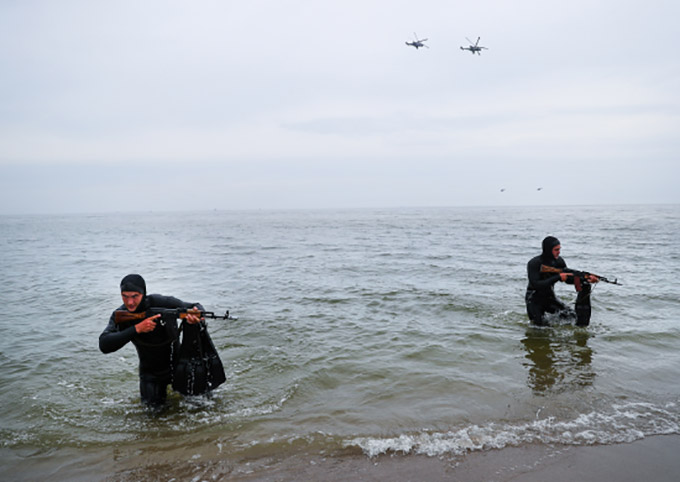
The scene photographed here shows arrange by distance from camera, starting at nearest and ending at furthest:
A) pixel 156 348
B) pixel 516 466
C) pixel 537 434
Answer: pixel 516 466 → pixel 537 434 → pixel 156 348

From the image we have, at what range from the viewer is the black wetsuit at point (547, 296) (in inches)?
368

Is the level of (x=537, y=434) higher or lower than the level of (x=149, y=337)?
lower

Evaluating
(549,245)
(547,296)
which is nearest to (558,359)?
(547,296)

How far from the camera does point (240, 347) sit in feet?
30.8

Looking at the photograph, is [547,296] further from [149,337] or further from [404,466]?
[149,337]

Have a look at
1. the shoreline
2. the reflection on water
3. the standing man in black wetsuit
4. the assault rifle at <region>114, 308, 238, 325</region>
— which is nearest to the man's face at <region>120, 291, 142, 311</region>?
the standing man in black wetsuit

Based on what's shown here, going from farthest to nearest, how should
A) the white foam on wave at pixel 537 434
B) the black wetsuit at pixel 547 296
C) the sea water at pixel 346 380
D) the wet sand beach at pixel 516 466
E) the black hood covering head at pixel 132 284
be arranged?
1. the black wetsuit at pixel 547 296
2. the black hood covering head at pixel 132 284
3. the sea water at pixel 346 380
4. the white foam on wave at pixel 537 434
5. the wet sand beach at pixel 516 466

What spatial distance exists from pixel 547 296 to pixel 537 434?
203 inches

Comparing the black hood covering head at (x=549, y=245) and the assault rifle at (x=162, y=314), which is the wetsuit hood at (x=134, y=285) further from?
the black hood covering head at (x=549, y=245)

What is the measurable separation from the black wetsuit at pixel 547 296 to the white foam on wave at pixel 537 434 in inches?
150

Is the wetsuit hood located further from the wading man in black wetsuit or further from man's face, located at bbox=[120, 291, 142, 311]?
the wading man in black wetsuit

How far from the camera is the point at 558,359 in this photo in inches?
312

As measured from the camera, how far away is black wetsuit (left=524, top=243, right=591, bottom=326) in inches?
368

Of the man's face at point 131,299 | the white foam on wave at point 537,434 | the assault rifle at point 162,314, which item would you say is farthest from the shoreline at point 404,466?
the man's face at point 131,299
